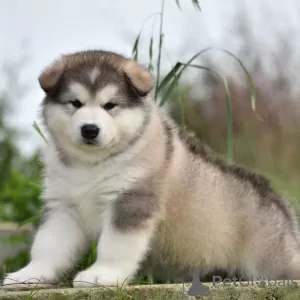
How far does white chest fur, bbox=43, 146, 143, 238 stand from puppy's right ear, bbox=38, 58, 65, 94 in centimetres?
42

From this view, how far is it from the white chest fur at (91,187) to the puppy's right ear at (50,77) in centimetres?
42

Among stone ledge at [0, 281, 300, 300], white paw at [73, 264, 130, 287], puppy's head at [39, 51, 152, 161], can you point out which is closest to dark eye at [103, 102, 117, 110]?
puppy's head at [39, 51, 152, 161]

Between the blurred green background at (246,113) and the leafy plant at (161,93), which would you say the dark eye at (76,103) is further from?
the blurred green background at (246,113)

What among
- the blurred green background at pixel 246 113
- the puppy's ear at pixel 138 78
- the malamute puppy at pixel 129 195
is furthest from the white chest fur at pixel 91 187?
the blurred green background at pixel 246 113

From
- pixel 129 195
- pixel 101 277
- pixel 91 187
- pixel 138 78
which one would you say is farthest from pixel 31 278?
pixel 138 78

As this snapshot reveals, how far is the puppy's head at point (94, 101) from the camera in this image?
10.6 feet

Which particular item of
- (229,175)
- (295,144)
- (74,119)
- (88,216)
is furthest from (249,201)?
(295,144)

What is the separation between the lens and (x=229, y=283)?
3.34 meters

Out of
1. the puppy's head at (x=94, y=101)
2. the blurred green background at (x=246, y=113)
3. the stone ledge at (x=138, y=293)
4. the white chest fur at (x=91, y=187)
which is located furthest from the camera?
the blurred green background at (x=246, y=113)

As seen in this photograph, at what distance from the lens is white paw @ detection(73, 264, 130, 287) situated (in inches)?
125

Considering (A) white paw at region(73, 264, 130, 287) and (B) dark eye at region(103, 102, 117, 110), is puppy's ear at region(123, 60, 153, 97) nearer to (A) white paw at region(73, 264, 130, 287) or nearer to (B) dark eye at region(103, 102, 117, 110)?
(B) dark eye at region(103, 102, 117, 110)

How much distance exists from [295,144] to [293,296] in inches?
286

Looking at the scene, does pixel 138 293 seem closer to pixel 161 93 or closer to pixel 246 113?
pixel 161 93

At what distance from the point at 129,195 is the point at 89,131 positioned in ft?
1.41
